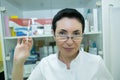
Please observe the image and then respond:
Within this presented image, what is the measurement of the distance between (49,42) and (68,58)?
1.76 feet

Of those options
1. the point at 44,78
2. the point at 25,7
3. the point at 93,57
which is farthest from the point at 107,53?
the point at 25,7

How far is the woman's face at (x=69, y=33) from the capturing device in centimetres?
75

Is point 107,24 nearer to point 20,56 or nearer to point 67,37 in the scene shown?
point 67,37

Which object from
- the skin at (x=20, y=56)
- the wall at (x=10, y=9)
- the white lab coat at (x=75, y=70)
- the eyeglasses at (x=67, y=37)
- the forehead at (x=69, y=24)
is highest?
the wall at (x=10, y=9)

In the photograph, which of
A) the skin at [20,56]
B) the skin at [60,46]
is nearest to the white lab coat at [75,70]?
the skin at [60,46]

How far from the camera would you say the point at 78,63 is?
0.87m

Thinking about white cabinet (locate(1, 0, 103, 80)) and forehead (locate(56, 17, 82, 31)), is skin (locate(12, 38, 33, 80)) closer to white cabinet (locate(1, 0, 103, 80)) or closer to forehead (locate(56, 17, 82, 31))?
forehead (locate(56, 17, 82, 31))

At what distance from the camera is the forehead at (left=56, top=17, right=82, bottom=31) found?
2.47 ft

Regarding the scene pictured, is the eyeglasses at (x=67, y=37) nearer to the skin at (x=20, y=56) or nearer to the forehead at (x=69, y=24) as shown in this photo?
the forehead at (x=69, y=24)

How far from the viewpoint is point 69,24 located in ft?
2.47

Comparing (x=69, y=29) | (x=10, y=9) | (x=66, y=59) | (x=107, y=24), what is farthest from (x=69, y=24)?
(x=10, y=9)

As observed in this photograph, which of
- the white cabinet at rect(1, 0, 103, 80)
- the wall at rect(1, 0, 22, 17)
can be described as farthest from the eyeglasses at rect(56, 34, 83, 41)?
the wall at rect(1, 0, 22, 17)

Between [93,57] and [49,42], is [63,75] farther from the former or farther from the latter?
[49,42]

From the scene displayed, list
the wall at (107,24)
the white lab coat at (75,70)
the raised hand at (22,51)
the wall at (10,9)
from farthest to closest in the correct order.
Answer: the wall at (10,9), the wall at (107,24), the white lab coat at (75,70), the raised hand at (22,51)
